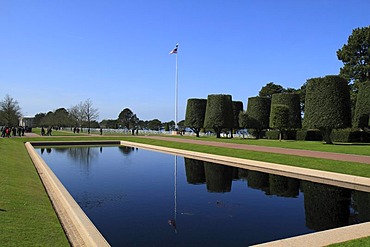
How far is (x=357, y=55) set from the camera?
4672cm

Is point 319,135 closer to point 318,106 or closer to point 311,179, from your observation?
point 318,106

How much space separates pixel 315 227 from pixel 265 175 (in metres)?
7.36

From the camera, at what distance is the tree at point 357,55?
150 feet

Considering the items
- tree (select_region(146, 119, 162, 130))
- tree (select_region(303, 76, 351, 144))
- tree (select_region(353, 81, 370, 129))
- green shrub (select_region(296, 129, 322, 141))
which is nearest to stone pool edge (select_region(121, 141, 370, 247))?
tree (select_region(303, 76, 351, 144))

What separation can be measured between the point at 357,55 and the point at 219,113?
21.9m

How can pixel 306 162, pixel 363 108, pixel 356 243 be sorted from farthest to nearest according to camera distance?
pixel 363 108 < pixel 306 162 < pixel 356 243

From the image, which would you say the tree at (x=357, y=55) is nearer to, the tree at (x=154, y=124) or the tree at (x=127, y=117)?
the tree at (x=154, y=124)

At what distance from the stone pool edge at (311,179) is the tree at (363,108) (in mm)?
22424

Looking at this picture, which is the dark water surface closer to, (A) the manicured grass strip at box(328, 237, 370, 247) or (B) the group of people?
(A) the manicured grass strip at box(328, 237, 370, 247)

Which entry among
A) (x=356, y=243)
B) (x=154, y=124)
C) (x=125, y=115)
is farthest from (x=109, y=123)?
(x=356, y=243)

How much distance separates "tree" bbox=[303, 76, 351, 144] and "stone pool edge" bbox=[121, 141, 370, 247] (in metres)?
14.3

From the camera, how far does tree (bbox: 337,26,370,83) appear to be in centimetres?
4559

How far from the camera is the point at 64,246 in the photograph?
18.3 feet

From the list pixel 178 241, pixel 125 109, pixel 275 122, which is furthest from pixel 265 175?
pixel 125 109
